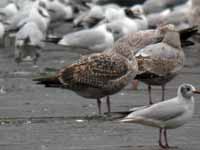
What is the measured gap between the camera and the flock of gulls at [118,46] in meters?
8.34

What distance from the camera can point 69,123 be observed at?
9.85 m

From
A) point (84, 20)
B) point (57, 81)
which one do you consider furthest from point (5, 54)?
point (57, 81)

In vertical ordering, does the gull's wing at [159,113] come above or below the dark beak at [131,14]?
below

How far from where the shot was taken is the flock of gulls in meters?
8.34

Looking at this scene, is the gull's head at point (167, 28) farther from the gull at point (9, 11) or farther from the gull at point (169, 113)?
the gull at point (9, 11)

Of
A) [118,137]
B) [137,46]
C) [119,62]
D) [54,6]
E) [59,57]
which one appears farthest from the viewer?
[54,6]

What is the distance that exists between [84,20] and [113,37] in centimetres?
380

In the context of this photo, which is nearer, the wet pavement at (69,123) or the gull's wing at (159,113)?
the gull's wing at (159,113)

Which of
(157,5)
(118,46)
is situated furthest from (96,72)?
(157,5)

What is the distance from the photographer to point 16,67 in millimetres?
16609

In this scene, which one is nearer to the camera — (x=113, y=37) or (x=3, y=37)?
(x=113, y=37)

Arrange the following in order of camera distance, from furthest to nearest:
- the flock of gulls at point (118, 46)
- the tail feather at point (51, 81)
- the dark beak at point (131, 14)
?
the dark beak at point (131, 14) < the tail feather at point (51, 81) < the flock of gulls at point (118, 46)

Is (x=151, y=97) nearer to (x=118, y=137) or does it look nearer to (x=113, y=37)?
(x=118, y=137)

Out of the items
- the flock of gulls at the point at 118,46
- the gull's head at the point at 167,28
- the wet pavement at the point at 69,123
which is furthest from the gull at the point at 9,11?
the gull's head at the point at 167,28
